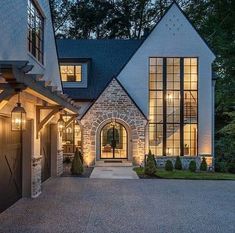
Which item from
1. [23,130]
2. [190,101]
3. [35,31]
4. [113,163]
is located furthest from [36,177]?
[190,101]

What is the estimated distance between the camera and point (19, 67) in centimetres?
614

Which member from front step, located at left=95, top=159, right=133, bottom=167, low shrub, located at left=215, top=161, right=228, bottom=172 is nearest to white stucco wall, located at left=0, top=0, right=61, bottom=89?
front step, located at left=95, top=159, right=133, bottom=167

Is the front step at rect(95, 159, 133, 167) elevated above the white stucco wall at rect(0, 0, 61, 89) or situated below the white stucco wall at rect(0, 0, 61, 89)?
below

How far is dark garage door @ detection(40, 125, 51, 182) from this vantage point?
14523mm

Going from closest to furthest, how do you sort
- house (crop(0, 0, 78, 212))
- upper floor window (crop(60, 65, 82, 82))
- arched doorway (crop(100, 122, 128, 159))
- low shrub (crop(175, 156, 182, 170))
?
house (crop(0, 0, 78, 212)) → low shrub (crop(175, 156, 182, 170)) → arched doorway (crop(100, 122, 128, 159)) → upper floor window (crop(60, 65, 82, 82))

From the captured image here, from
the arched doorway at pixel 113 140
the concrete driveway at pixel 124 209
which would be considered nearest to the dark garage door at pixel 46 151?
the concrete driveway at pixel 124 209

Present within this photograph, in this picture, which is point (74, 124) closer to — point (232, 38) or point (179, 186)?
point (179, 186)

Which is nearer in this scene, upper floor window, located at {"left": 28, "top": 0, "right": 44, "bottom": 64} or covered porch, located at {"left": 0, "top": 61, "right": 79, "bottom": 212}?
covered porch, located at {"left": 0, "top": 61, "right": 79, "bottom": 212}

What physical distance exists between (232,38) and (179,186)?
16.2m

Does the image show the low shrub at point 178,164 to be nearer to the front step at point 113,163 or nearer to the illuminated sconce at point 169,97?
the front step at point 113,163

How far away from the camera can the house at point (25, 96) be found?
275 inches

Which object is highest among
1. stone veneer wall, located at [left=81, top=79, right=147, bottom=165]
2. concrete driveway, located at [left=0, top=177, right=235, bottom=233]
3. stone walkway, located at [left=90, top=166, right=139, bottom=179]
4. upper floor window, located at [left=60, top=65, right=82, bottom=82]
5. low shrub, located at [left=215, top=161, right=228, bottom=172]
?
upper floor window, located at [left=60, top=65, right=82, bottom=82]

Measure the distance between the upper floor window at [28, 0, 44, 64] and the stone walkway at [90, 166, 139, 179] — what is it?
6120mm

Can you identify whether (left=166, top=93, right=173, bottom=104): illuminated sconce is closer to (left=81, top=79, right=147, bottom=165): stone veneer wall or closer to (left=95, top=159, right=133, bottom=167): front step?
(left=81, top=79, right=147, bottom=165): stone veneer wall
